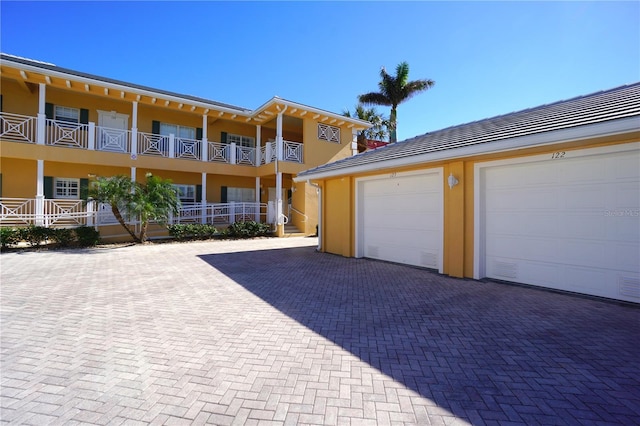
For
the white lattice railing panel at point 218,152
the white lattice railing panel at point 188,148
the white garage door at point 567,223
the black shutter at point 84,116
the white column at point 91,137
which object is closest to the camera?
the white garage door at point 567,223

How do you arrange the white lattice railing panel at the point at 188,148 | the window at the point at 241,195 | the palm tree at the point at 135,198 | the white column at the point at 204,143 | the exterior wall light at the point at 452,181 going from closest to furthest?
the exterior wall light at the point at 452,181, the palm tree at the point at 135,198, the white lattice railing panel at the point at 188,148, the white column at the point at 204,143, the window at the point at 241,195

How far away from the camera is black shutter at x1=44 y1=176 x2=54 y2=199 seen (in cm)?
1316

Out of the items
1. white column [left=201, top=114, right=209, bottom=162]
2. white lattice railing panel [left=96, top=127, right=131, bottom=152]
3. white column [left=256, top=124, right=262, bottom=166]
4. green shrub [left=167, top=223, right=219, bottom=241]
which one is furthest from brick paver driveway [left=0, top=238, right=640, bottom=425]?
white column [left=256, top=124, right=262, bottom=166]

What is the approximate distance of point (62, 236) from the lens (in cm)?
1091

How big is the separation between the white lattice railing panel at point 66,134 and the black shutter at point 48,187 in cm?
167

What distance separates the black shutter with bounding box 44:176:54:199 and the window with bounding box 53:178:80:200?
0.32 m

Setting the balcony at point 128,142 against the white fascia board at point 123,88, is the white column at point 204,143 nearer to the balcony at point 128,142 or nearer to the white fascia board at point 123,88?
the balcony at point 128,142

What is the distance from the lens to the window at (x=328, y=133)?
17.7m

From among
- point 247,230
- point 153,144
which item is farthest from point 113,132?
point 247,230

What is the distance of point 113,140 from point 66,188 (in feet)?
11.0

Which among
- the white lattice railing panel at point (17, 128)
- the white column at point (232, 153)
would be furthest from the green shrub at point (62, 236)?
the white column at point (232, 153)

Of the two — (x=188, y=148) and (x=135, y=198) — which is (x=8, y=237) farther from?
(x=188, y=148)

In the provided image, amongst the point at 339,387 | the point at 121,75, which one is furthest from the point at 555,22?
the point at 121,75

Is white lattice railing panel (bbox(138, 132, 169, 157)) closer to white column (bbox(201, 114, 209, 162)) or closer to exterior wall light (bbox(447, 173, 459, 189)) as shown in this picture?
white column (bbox(201, 114, 209, 162))
